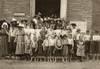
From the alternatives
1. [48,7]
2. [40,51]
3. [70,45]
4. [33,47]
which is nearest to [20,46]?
[33,47]

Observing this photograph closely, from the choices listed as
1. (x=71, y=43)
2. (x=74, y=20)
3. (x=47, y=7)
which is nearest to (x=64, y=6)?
(x=74, y=20)

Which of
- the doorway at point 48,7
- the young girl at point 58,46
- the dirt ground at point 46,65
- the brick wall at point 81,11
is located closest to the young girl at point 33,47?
the dirt ground at point 46,65

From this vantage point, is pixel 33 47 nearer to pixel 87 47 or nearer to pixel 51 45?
pixel 51 45

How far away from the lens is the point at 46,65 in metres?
14.5

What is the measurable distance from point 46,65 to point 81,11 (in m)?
5.87

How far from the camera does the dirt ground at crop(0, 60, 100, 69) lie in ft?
46.0

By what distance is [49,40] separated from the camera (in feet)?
51.5

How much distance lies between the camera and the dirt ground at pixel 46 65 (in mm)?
14020

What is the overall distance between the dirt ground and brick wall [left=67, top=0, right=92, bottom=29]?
439 centimetres

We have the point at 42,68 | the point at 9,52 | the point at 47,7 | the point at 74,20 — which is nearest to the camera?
the point at 42,68

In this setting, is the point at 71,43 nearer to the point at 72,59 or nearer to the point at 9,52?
the point at 72,59

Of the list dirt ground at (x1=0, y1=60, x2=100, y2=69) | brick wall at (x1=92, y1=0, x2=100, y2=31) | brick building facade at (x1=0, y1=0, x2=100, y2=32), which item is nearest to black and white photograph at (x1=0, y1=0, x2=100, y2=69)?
dirt ground at (x1=0, y1=60, x2=100, y2=69)

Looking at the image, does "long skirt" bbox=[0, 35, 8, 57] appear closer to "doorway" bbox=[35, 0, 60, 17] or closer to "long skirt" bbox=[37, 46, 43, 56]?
"long skirt" bbox=[37, 46, 43, 56]

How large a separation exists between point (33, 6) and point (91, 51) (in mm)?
4957
